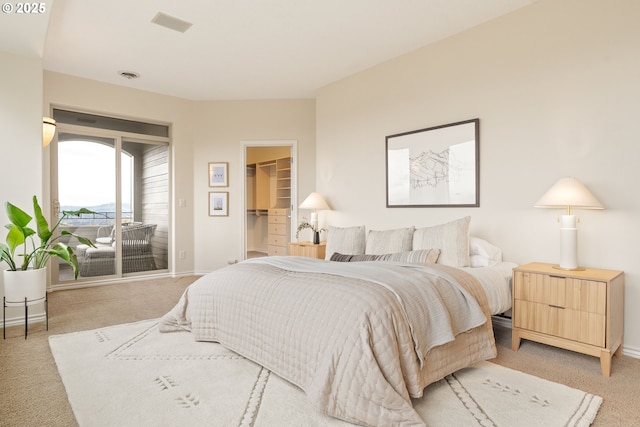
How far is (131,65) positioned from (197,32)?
133cm

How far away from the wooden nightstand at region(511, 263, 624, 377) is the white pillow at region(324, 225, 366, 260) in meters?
1.60

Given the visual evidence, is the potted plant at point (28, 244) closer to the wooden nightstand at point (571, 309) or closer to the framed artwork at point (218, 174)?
the framed artwork at point (218, 174)

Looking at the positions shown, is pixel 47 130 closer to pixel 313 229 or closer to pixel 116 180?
pixel 116 180

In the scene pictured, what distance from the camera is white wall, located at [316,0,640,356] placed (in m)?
2.68

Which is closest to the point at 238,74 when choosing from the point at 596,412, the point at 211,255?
the point at 211,255

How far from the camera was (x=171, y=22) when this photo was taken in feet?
11.3

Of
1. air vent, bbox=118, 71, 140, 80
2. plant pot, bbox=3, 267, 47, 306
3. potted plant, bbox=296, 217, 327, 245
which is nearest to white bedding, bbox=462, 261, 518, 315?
potted plant, bbox=296, 217, 327, 245

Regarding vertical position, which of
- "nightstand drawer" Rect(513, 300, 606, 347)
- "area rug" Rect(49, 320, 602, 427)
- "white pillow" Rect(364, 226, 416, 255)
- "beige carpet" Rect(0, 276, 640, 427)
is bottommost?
"beige carpet" Rect(0, 276, 640, 427)

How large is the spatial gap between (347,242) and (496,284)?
161cm

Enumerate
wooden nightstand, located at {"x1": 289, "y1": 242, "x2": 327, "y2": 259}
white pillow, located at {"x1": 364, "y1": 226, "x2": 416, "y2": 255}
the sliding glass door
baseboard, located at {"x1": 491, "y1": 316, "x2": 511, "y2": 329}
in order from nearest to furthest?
baseboard, located at {"x1": 491, "y1": 316, "x2": 511, "y2": 329} → white pillow, located at {"x1": 364, "y1": 226, "x2": 416, "y2": 255} → wooden nightstand, located at {"x1": 289, "y1": 242, "x2": 327, "y2": 259} → the sliding glass door

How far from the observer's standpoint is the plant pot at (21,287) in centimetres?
311

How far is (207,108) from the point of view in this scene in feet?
19.4

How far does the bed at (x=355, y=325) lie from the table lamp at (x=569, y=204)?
46 centimetres

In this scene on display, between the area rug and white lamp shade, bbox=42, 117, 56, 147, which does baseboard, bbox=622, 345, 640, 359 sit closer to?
the area rug
